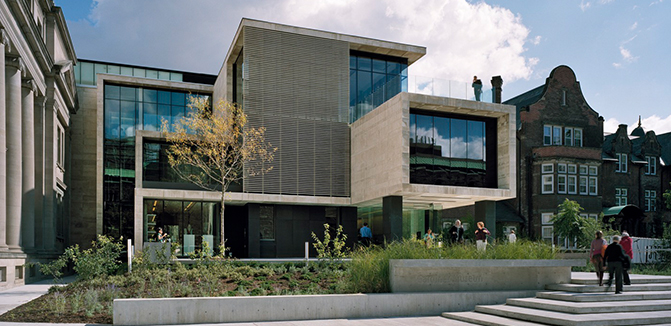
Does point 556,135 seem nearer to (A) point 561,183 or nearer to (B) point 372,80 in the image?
(A) point 561,183

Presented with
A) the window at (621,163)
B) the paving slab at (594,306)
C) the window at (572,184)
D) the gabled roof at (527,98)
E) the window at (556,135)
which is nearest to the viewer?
the paving slab at (594,306)

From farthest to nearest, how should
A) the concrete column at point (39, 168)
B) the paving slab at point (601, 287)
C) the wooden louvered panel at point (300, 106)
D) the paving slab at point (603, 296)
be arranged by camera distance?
the wooden louvered panel at point (300, 106)
the concrete column at point (39, 168)
the paving slab at point (601, 287)
the paving slab at point (603, 296)

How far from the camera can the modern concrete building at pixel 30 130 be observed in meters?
24.1

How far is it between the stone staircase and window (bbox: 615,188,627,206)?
36293 mm

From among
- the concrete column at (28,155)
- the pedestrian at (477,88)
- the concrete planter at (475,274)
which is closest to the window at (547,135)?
the pedestrian at (477,88)

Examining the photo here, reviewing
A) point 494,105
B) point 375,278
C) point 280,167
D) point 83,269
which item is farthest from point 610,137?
point 83,269

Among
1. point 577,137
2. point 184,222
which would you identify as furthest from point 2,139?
point 577,137

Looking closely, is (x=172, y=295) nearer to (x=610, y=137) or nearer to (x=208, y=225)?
(x=208, y=225)

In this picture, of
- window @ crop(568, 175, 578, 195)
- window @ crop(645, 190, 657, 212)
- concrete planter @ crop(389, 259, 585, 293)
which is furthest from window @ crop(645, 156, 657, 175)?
concrete planter @ crop(389, 259, 585, 293)

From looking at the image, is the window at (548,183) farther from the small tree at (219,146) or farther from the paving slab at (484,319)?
the paving slab at (484,319)

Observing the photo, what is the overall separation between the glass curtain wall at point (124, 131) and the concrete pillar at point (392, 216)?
51.9 feet

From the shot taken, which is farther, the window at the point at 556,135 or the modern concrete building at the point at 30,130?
the window at the point at 556,135

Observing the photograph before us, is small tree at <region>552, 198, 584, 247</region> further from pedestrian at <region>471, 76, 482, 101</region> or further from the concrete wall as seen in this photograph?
the concrete wall

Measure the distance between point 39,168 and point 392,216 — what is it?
1922cm
